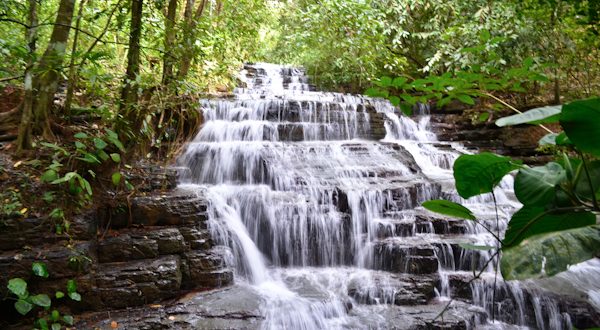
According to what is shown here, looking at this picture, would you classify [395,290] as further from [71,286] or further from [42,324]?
[42,324]

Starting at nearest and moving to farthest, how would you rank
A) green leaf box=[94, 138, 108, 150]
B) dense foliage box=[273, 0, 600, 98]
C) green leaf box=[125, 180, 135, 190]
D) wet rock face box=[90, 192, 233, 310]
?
wet rock face box=[90, 192, 233, 310] → green leaf box=[94, 138, 108, 150] → green leaf box=[125, 180, 135, 190] → dense foliage box=[273, 0, 600, 98]

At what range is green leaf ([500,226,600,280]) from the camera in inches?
30.4

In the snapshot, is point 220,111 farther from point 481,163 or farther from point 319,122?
point 481,163

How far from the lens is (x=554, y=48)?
8.27 meters

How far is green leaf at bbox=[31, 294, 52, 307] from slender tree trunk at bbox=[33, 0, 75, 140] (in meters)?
1.96

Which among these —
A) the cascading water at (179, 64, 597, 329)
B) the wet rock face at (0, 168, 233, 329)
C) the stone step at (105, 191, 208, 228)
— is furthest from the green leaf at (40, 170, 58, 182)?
the cascading water at (179, 64, 597, 329)

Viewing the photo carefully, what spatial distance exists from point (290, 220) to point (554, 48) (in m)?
7.15

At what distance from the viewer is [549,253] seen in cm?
78

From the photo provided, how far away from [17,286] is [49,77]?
2.36m

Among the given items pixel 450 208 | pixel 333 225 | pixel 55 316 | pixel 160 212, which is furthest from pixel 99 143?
pixel 450 208

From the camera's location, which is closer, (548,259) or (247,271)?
(548,259)

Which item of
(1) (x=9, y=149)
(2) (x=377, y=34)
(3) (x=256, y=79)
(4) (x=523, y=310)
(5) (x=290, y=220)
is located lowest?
(4) (x=523, y=310)

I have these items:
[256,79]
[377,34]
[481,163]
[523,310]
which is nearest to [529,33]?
[377,34]

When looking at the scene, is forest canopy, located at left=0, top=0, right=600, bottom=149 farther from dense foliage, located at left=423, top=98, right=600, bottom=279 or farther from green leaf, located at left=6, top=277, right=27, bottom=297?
green leaf, located at left=6, top=277, right=27, bottom=297
